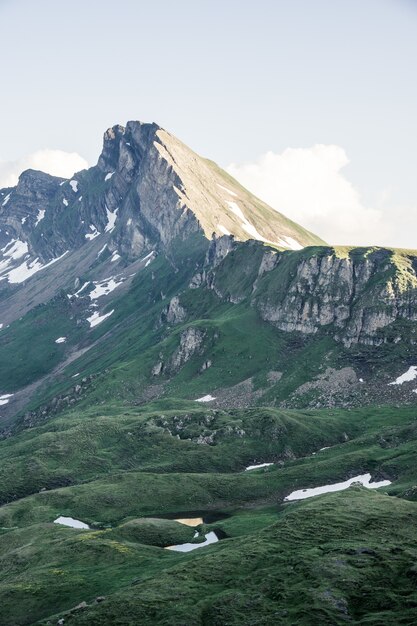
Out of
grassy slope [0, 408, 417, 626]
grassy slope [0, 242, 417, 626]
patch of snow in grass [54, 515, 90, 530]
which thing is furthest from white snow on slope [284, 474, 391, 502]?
patch of snow in grass [54, 515, 90, 530]

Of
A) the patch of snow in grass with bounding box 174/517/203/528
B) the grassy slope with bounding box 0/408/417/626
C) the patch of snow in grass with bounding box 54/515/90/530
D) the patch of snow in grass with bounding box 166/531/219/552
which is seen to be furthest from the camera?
the patch of snow in grass with bounding box 54/515/90/530

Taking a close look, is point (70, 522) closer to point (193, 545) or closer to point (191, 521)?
point (191, 521)

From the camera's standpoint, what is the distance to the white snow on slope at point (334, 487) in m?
149

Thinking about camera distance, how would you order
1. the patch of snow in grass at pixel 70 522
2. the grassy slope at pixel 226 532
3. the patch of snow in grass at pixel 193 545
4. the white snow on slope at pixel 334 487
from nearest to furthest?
the grassy slope at pixel 226 532 → the patch of snow in grass at pixel 193 545 → the patch of snow in grass at pixel 70 522 → the white snow on slope at pixel 334 487

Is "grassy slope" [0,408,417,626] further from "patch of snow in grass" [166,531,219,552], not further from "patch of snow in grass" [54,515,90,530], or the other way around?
"patch of snow in grass" [166,531,219,552]

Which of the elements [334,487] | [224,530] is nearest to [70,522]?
[224,530]

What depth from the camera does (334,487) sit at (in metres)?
152

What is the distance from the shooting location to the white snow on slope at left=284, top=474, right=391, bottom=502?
14900cm

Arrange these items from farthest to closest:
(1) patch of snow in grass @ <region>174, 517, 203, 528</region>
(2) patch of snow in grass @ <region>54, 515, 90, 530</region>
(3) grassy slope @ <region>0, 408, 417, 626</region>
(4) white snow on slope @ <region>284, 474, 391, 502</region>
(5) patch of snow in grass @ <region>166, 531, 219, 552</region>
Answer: (4) white snow on slope @ <region>284, 474, 391, 502</region> → (2) patch of snow in grass @ <region>54, 515, 90, 530</region> → (1) patch of snow in grass @ <region>174, 517, 203, 528</region> → (5) patch of snow in grass @ <region>166, 531, 219, 552</region> → (3) grassy slope @ <region>0, 408, 417, 626</region>

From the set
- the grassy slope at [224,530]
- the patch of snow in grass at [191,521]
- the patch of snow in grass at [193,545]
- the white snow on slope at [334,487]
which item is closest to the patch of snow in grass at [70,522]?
the grassy slope at [224,530]

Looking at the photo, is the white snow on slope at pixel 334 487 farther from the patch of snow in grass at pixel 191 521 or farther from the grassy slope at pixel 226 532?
the patch of snow in grass at pixel 191 521

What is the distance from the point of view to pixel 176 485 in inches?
6432

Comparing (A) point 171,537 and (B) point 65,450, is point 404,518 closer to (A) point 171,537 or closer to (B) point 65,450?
(A) point 171,537

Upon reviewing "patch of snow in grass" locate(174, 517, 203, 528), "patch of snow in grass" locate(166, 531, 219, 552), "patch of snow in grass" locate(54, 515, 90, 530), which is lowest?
"patch of snow in grass" locate(174, 517, 203, 528)
